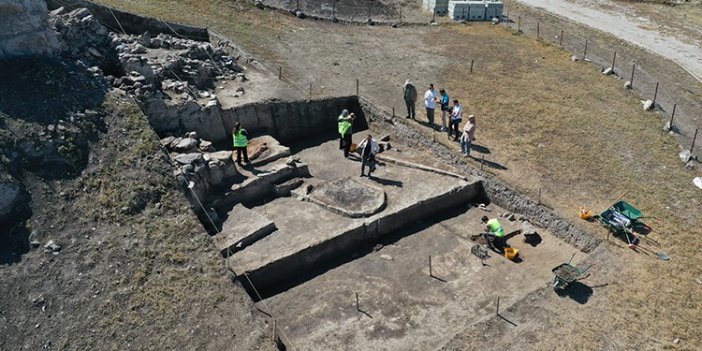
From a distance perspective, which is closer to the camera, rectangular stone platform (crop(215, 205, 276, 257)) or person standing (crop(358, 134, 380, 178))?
rectangular stone platform (crop(215, 205, 276, 257))

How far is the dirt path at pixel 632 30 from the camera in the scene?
80.3 feet

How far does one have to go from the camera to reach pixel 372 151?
1648cm

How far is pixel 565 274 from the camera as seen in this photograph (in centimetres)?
1245

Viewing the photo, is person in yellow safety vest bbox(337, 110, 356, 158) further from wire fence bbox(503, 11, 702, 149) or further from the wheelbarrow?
wire fence bbox(503, 11, 702, 149)

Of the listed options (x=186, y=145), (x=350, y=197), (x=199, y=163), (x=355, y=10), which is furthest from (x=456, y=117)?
(x=355, y=10)

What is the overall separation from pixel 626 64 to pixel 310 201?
15.8 meters

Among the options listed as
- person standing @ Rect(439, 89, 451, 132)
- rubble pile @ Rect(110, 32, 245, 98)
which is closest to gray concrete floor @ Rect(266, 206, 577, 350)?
person standing @ Rect(439, 89, 451, 132)

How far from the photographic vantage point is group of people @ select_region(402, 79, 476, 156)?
16.8 m

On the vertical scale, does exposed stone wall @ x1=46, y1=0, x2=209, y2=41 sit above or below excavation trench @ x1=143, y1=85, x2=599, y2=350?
above

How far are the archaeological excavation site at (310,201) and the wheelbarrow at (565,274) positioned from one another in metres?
0.04

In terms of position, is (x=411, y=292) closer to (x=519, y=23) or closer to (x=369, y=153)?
(x=369, y=153)

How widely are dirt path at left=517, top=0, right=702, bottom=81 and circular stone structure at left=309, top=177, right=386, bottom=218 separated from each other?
50.6 ft

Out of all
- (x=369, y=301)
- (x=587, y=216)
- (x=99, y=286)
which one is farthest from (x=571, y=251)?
(x=99, y=286)

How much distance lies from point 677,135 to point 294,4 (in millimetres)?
18061
